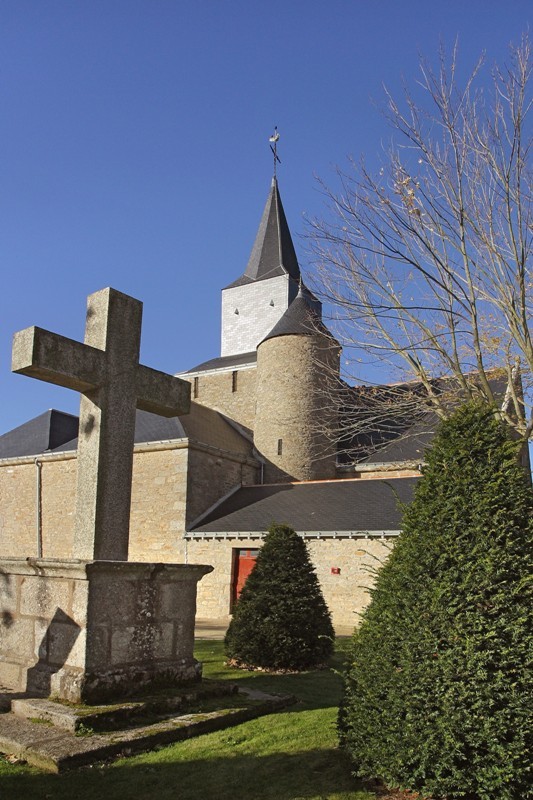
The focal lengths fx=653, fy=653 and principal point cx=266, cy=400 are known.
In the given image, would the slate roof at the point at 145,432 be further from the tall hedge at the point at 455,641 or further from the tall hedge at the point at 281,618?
the tall hedge at the point at 455,641

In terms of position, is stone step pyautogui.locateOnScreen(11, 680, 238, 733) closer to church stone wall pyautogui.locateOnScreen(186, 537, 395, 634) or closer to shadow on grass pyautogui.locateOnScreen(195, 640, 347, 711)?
shadow on grass pyautogui.locateOnScreen(195, 640, 347, 711)

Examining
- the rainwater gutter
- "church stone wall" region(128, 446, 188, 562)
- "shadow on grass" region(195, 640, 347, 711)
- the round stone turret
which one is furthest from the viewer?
the round stone turret

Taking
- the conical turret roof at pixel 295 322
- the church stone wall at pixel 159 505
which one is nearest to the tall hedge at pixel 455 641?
the church stone wall at pixel 159 505

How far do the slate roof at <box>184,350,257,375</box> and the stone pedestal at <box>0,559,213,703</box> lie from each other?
22.4 metres

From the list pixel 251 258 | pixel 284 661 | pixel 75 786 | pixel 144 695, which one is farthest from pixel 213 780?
pixel 251 258

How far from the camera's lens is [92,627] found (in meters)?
4.69

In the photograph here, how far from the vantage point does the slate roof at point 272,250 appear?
3127cm

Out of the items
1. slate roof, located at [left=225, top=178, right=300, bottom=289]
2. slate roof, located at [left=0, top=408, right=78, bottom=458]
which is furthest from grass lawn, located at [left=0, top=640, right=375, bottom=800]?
slate roof, located at [left=225, top=178, right=300, bottom=289]

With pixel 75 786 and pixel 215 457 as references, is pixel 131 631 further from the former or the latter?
pixel 215 457

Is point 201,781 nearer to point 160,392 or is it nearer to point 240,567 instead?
point 160,392

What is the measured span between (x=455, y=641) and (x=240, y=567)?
47.5 feet

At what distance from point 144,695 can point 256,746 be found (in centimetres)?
98

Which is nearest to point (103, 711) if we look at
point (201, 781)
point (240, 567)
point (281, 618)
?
point (201, 781)

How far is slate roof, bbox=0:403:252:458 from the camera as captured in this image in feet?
67.9
